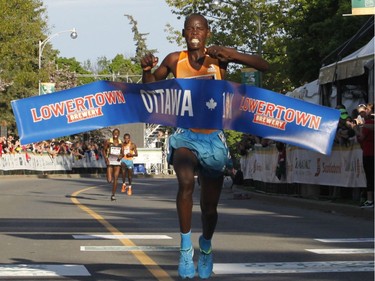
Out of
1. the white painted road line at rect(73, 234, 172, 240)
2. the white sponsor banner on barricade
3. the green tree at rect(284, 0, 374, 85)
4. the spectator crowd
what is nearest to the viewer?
the white painted road line at rect(73, 234, 172, 240)

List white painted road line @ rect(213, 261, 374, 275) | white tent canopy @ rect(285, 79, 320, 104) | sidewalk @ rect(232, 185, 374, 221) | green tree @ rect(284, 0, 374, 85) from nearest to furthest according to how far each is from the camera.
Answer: white painted road line @ rect(213, 261, 374, 275), sidewalk @ rect(232, 185, 374, 221), white tent canopy @ rect(285, 79, 320, 104), green tree @ rect(284, 0, 374, 85)

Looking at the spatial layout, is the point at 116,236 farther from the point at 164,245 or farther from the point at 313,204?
the point at 313,204

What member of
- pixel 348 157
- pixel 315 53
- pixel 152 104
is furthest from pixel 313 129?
pixel 315 53

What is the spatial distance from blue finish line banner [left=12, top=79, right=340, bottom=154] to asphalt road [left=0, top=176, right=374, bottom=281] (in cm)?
140

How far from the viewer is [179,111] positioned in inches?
348

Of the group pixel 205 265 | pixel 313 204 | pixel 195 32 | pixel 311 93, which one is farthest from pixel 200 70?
pixel 311 93

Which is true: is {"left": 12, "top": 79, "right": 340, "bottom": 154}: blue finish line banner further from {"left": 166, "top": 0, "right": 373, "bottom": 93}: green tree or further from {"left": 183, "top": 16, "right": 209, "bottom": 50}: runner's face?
{"left": 166, "top": 0, "right": 373, "bottom": 93}: green tree

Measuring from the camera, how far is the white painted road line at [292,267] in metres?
10.1

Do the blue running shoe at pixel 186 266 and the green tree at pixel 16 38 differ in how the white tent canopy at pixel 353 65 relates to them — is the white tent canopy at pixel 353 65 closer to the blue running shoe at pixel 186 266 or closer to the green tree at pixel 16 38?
the blue running shoe at pixel 186 266

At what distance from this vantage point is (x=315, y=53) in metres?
39.6

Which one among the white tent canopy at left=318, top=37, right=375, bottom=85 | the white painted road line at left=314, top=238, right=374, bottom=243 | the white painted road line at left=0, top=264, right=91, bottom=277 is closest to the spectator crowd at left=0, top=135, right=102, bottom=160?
the white tent canopy at left=318, top=37, right=375, bottom=85

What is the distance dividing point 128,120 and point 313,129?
1533 mm

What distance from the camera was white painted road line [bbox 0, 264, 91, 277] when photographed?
982cm

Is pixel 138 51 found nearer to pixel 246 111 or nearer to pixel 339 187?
pixel 339 187
